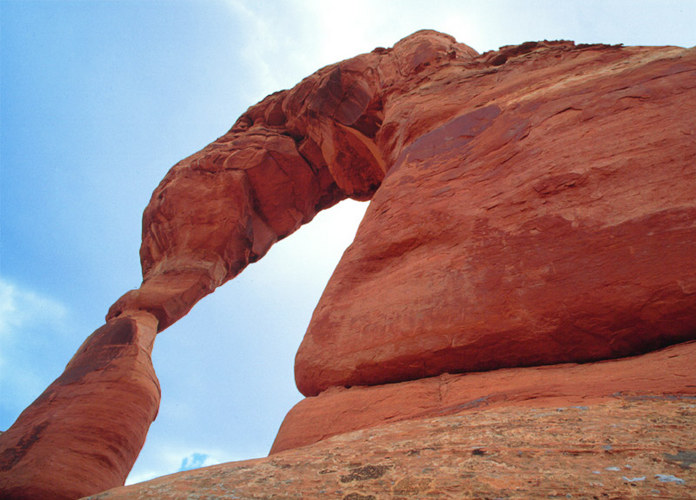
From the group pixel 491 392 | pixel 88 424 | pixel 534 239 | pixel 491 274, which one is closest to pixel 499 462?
pixel 491 392

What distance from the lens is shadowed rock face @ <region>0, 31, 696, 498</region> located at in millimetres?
2982

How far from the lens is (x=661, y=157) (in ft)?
11.9

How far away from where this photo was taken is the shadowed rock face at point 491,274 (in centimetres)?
298

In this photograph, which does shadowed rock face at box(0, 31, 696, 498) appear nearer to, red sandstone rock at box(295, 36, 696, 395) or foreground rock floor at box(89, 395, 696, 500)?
red sandstone rock at box(295, 36, 696, 395)

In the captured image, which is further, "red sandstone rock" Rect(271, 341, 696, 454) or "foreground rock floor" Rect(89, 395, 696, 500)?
"red sandstone rock" Rect(271, 341, 696, 454)

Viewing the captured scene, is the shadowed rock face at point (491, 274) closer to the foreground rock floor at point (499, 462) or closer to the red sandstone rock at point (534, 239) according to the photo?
the red sandstone rock at point (534, 239)

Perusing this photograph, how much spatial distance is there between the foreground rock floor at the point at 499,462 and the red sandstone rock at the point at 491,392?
0.56ft

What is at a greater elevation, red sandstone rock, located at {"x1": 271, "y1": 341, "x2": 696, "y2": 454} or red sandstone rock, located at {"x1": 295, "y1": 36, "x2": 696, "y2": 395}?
red sandstone rock, located at {"x1": 295, "y1": 36, "x2": 696, "y2": 395}

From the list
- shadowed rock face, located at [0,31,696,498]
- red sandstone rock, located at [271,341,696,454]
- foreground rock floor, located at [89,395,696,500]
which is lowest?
foreground rock floor, located at [89,395,696,500]

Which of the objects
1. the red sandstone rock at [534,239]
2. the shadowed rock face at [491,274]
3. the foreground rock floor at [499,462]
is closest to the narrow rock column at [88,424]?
the shadowed rock face at [491,274]

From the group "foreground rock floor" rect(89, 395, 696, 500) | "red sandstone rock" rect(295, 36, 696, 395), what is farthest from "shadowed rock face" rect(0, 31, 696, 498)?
"foreground rock floor" rect(89, 395, 696, 500)

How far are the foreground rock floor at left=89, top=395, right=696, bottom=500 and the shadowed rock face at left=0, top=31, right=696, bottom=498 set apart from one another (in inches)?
15.6

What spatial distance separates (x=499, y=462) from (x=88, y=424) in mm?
6392

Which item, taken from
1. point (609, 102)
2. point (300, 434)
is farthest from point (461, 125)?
point (300, 434)
